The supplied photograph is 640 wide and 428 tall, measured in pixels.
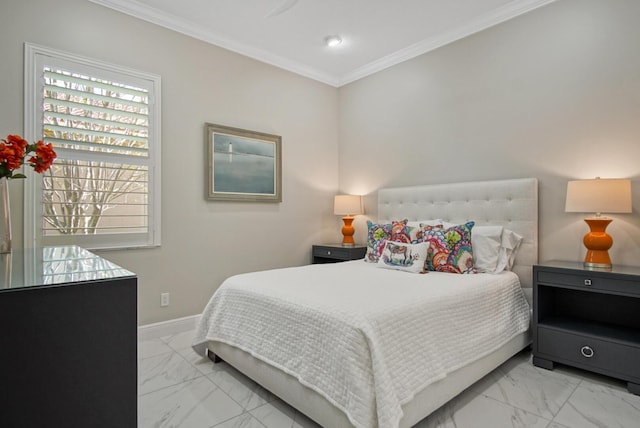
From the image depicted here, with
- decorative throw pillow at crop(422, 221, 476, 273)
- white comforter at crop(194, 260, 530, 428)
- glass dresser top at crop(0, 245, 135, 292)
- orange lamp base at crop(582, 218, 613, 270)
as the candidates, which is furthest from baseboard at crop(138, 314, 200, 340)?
orange lamp base at crop(582, 218, 613, 270)

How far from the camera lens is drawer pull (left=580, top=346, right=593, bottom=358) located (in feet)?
7.62

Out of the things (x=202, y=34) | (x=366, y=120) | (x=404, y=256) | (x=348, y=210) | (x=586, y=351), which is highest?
(x=202, y=34)

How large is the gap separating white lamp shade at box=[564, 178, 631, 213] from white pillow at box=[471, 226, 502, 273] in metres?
0.61

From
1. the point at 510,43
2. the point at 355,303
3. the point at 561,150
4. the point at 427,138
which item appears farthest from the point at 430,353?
the point at 510,43

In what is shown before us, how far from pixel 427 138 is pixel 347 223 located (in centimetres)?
133

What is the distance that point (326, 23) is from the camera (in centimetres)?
330

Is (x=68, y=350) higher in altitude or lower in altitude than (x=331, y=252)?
higher

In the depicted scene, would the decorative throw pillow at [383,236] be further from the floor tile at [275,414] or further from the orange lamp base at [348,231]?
the floor tile at [275,414]

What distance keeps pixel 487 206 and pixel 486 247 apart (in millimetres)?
431

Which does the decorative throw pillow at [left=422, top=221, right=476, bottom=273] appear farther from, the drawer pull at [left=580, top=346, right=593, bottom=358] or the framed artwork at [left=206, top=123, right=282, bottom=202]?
the framed artwork at [left=206, top=123, right=282, bottom=202]

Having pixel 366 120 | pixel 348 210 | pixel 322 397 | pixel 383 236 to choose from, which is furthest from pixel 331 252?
pixel 322 397

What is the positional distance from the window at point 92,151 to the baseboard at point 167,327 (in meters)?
0.72

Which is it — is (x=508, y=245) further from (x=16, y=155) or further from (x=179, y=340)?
(x=16, y=155)

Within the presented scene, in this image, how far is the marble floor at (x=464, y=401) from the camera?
188 centimetres
